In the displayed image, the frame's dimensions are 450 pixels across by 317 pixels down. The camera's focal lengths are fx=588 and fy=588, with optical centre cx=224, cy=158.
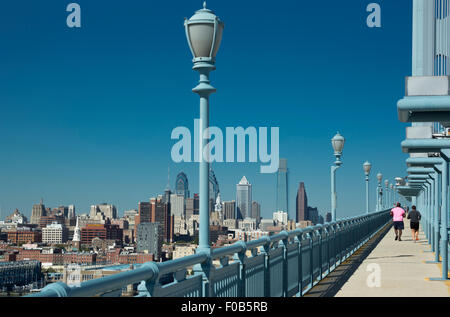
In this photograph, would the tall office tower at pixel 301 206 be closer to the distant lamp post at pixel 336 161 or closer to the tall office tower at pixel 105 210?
the distant lamp post at pixel 336 161

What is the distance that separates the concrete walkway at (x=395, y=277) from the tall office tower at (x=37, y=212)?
82.2 metres

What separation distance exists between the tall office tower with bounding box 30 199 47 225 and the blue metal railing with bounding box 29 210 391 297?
3389 inches

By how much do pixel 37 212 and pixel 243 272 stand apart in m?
99.4

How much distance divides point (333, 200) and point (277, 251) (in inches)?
449

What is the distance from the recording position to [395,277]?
14867 millimetres

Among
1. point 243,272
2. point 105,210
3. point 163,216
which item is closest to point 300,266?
point 243,272

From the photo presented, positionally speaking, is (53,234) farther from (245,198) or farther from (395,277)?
(395,277)

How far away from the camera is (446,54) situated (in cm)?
1356

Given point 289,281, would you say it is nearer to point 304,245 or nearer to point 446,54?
point 304,245

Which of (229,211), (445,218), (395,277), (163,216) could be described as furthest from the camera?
(163,216)

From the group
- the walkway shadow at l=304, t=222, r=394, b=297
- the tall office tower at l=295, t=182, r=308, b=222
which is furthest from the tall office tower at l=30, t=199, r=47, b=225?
the walkway shadow at l=304, t=222, r=394, b=297

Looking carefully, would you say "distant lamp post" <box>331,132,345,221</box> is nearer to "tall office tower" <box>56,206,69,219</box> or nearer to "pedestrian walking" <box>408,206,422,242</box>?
"pedestrian walking" <box>408,206,422,242</box>

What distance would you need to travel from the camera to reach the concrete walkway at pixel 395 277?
12227 mm
